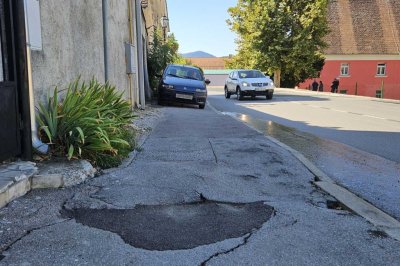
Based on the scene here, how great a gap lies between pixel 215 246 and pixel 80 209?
4.71 feet

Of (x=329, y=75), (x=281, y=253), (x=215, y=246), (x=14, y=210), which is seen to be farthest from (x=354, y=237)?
(x=329, y=75)

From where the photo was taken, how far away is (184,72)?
17.0 meters

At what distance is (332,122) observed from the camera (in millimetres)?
12820

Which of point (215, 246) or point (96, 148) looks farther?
point (96, 148)

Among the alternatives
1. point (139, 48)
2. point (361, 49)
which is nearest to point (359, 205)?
point (139, 48)

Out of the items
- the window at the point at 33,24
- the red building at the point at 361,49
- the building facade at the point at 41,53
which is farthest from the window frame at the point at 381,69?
the window at the point at 33,24

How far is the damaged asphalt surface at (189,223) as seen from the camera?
3.05m

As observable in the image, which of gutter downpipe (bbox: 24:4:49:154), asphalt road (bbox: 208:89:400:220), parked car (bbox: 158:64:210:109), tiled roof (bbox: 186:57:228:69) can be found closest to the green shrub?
gutter downpipe (bbox: 24:4:49:154)

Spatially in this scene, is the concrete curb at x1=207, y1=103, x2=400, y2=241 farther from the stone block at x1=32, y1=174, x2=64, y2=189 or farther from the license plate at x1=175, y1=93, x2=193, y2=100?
the license plate at x1=175, y1=93, x2=193, y2=100

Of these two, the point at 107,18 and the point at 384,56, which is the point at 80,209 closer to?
the point at 107,18

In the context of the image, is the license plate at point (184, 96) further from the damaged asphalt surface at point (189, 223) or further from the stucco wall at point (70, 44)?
the damaged asphalt surface at point (189, 223)

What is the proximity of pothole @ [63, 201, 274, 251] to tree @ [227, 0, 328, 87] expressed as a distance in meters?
33.3

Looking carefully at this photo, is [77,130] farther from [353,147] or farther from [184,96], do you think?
[184,96]

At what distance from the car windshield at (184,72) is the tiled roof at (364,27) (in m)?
31.5
